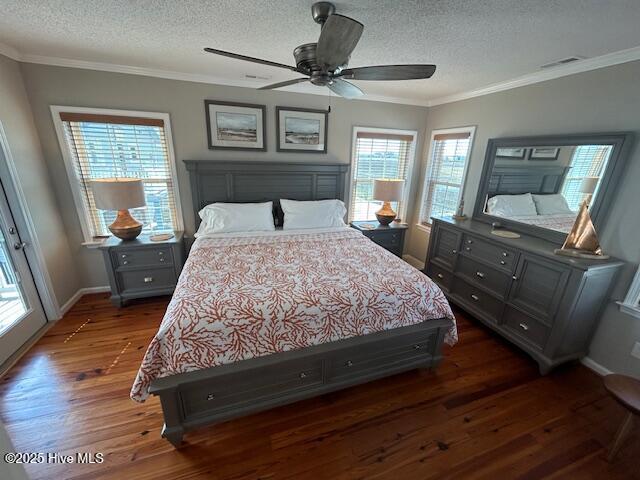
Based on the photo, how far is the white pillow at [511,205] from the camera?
2.59m

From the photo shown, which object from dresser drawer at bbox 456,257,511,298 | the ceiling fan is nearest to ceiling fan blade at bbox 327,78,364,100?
the ceiling fan

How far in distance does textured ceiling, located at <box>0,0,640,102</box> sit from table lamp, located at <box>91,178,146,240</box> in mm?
1101

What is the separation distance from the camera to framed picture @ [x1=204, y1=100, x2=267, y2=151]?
3.02 meters

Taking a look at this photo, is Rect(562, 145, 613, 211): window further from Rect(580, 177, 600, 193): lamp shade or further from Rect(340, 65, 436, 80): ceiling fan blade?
Rect(340, 65, 436, 80): ceiling fan blade

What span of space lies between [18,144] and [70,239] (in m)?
1.02

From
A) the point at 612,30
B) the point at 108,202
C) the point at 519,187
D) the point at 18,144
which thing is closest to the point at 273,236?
the point at 108,202

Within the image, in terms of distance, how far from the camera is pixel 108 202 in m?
2.52

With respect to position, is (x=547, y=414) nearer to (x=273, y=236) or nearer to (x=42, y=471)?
(x=273, y=236)

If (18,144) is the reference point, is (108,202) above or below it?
below

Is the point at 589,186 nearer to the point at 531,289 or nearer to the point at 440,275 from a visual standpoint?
the point at 531,289

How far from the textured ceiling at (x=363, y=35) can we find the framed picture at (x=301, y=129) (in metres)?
0.80

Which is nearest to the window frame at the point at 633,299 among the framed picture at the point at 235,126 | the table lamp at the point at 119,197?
the framed picture at the point at 235,126

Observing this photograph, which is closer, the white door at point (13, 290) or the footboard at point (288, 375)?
the footboard at point (288, 375)

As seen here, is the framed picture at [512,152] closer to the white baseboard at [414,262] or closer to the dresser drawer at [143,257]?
the white baseboard at [414,262]
